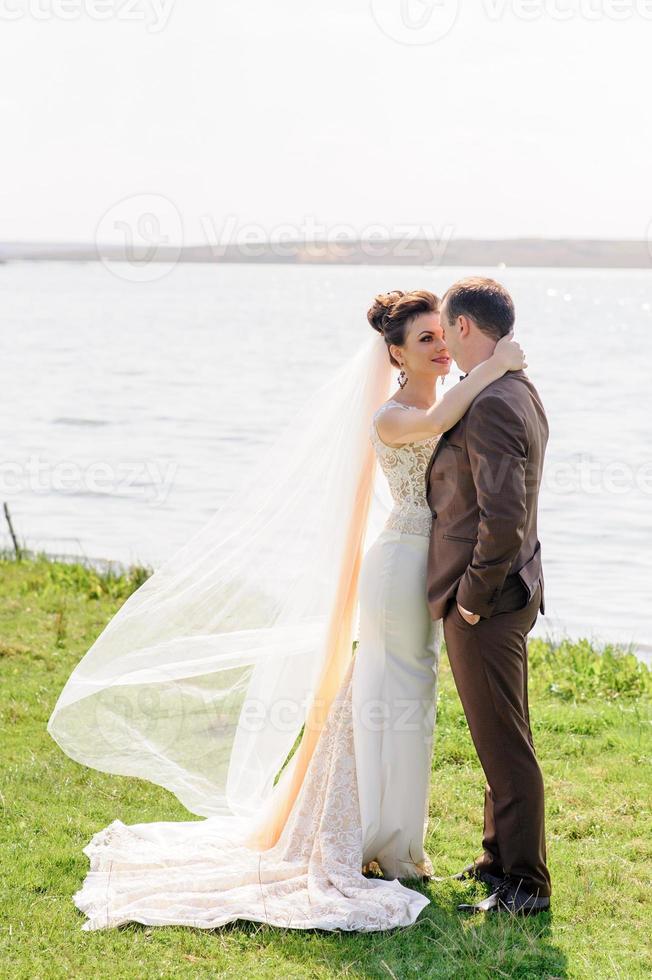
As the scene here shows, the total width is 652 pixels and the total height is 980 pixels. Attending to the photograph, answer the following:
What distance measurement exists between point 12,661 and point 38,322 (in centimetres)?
6566

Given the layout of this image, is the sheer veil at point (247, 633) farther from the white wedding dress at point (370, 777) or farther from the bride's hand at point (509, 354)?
the bride's hand at point (509, 354)

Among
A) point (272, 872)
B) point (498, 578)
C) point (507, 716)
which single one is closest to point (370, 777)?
point (272, 872)

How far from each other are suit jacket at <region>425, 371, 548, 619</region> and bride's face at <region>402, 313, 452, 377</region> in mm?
426

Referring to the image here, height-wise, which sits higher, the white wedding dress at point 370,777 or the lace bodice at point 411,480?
the lace bodice at point 411,480

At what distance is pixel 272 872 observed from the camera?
15.7 ft

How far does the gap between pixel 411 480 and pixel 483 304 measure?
33.9 inches

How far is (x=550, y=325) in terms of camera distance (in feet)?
233

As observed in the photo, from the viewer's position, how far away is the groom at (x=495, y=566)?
4.25m

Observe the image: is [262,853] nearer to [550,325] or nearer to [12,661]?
[12,661]

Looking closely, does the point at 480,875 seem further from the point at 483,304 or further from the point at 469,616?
the point at 483,304

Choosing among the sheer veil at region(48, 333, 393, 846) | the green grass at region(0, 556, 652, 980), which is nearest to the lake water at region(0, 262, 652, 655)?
the green grass at region(0, 556, 652, 980)

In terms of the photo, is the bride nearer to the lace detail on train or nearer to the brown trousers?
the lace detail on train

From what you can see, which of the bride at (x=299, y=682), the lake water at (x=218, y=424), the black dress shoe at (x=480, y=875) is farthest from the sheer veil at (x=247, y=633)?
the lake water at (x=218, y=424)

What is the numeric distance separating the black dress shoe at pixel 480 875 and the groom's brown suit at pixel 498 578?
0.45 feet
